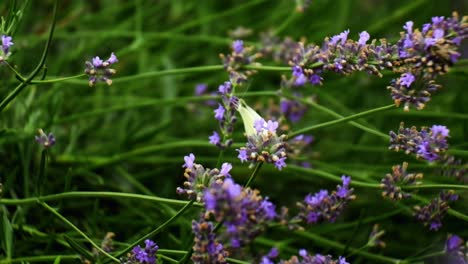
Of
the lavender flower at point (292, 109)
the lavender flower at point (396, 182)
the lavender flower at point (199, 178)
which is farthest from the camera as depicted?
the lavender flower at point (292, 109)

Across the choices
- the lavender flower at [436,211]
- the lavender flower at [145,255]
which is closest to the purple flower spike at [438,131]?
the lavender flower at [436,211]

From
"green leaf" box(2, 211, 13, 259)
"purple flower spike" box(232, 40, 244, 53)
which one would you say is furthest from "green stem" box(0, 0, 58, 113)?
"purple flower spike" box(232, 40, 244, 53)

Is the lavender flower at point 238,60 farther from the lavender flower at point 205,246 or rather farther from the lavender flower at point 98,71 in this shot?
the lavender flower at point 205,246

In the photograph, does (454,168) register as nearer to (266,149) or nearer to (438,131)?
(438,131)

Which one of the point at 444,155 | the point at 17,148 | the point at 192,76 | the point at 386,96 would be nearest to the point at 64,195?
the point at 17,148

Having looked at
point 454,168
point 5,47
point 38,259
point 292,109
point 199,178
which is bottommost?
point 38,259

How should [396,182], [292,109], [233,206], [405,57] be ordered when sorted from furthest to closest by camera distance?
[292,109] → [396,182] → [405,57] → [233,206]

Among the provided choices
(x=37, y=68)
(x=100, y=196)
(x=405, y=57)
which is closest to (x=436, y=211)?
(x=405, y=57)
